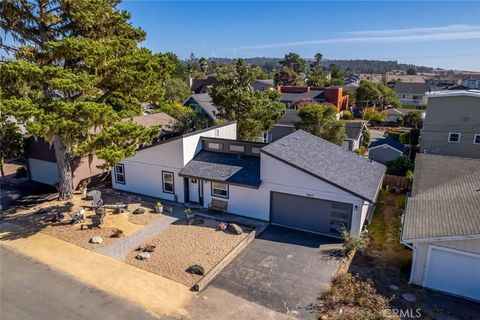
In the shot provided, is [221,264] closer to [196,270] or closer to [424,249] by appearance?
[196,270]

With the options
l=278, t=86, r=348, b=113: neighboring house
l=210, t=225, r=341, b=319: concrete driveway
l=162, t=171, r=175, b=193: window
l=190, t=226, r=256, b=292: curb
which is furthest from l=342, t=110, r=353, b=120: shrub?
l=190, t=226, r=256, b=292: curb

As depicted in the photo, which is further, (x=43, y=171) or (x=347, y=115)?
(x=347, y=115)

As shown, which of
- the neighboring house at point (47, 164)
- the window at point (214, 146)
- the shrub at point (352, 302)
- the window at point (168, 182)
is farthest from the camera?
the neighboring house at point (47, 164)

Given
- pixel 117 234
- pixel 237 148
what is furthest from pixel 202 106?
pixel 117 234

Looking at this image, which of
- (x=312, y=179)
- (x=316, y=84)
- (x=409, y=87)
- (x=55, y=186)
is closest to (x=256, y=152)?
(x=312, y=179)

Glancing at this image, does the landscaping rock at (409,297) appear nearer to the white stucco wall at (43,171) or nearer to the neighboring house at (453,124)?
the neighboring house at (453,124)

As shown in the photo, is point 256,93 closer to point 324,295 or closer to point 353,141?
point 353,141

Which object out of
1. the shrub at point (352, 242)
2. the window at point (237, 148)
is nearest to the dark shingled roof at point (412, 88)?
the window at point (237, 148)

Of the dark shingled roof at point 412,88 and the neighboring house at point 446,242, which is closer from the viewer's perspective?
the neighboring house at point 446,242
